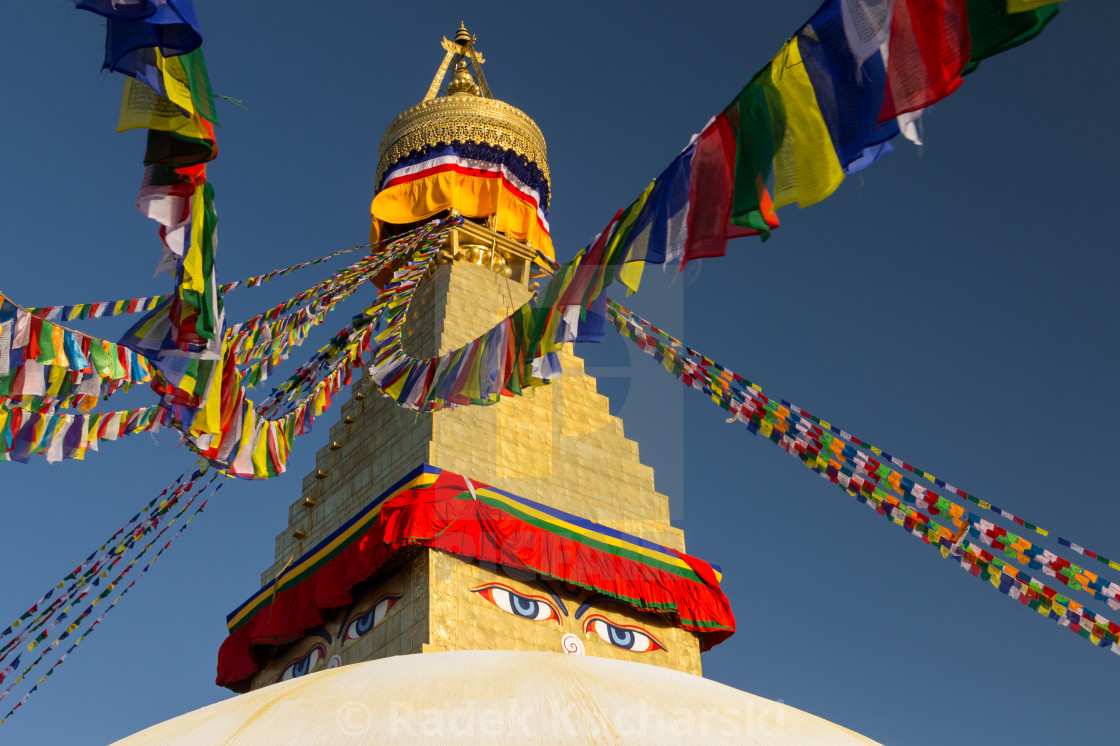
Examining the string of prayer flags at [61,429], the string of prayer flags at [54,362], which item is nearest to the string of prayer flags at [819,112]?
the string of prayer flags at [54,362]

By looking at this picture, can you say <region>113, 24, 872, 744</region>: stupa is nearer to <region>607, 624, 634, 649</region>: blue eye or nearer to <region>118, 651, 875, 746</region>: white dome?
<region>607, 624, 634, 649</region>: blue eye

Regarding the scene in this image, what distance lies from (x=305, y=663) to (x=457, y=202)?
564 cm

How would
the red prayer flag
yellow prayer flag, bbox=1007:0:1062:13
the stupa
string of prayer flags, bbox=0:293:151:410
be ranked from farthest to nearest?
the stupa
string of prayer flags, bbox=0:293:151:410
the red prayer flag
yellow prayer flag, bbox=1007:0:1062:13

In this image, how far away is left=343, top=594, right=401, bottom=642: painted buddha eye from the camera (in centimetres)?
945

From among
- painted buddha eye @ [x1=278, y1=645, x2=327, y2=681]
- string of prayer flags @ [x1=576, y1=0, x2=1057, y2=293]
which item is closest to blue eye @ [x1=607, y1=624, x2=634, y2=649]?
painted buddha eye @ [x1=278, y1=645, x2=327, y2=681]

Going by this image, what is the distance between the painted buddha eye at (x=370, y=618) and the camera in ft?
31.0

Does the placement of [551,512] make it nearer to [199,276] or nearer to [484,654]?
[484,654]

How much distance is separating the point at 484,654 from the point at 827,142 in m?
3.08

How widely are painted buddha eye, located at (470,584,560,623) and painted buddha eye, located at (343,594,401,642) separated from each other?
0.75m

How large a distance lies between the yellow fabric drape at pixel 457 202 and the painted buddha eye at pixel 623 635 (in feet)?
17.2

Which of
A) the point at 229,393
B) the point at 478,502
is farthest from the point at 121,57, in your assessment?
the point at 478,502

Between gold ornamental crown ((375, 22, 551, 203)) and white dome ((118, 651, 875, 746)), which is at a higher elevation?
gold ornamental crown ((375, 22, 551, 203))

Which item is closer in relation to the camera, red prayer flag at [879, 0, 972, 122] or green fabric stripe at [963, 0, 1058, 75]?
green fabric stripe at [963, 0, 1058, 75]

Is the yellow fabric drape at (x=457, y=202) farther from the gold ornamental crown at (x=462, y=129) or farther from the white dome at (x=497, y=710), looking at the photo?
the white dome at (x=497, y=710)
